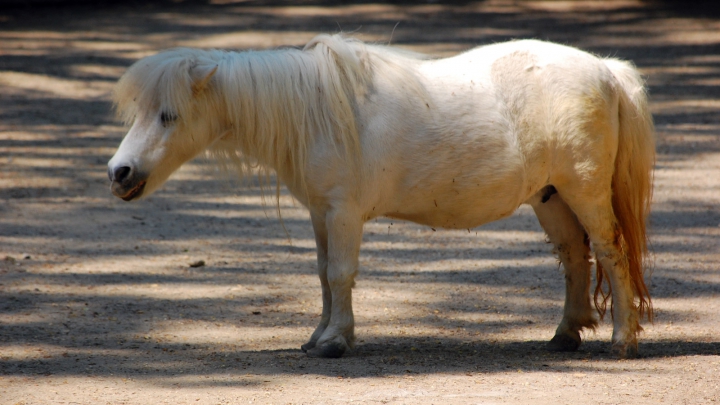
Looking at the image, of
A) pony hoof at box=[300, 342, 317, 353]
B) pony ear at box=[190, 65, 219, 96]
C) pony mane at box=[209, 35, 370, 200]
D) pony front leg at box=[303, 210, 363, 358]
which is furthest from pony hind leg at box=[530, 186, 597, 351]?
pony ear at box=[190, 65, 219, 96]

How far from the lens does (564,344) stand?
4824 millimetres

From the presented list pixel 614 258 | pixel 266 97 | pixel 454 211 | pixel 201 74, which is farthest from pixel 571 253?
pixel 201 74

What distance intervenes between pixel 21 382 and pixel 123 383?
515mm

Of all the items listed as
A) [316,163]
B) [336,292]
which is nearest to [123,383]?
[336,292]

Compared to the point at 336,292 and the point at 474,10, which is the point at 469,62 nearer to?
the point at 336,292

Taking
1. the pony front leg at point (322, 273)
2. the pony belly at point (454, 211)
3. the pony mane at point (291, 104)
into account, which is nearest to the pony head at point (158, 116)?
the pony mane at point (291, 104)

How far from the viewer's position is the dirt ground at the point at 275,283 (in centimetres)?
398

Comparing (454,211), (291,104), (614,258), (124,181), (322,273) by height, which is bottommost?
(322,273)

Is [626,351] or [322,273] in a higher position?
[322,273]

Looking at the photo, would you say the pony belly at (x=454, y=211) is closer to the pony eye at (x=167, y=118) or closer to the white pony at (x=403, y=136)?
the white pony at (x=403, y=136)

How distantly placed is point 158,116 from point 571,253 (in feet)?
8.71

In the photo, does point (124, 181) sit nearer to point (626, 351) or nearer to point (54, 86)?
point (626, 351)

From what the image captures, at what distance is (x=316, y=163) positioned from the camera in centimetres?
434

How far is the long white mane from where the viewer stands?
420 centimetres
